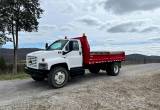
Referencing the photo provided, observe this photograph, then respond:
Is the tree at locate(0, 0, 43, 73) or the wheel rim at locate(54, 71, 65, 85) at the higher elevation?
the tree at locate(0, 0, 43, 73)

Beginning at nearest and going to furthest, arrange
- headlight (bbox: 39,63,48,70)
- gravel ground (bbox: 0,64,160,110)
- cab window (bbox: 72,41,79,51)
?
gravel ground (bbox: 0,64,160,110)
headlight (bbox: 39,63,48,70)
cab window (bbox: 72,41,79,51)

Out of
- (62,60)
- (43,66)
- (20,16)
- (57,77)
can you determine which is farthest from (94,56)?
(20,16)

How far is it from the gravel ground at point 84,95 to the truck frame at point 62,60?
1.92ft

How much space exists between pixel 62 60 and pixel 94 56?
248 centimetres

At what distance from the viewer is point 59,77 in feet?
44.3

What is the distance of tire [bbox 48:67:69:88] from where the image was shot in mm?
13188

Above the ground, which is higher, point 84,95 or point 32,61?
point 32,61

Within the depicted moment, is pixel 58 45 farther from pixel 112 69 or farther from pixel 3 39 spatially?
pixel 3 39

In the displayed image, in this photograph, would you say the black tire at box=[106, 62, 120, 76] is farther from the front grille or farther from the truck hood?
the front grille

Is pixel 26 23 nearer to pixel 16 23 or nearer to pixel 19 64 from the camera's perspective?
pixel 16 23

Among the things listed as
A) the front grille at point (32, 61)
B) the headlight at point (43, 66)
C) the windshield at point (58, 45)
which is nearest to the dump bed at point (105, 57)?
the windshield at point (58, 45)

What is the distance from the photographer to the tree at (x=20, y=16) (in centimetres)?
3084

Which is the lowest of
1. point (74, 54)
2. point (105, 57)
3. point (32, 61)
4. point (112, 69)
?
point (112, 69)

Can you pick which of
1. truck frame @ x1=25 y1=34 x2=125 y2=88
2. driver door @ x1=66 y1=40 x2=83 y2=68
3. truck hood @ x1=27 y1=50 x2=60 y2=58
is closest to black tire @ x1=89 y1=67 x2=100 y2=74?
truck frame @ x1=25 y1=34 x2=125 y2=88
